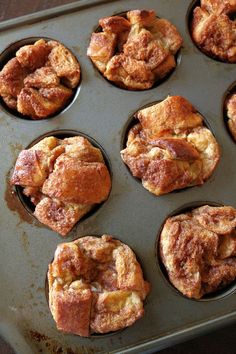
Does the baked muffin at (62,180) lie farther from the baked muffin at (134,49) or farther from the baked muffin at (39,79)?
the baked muffin at (134,49)

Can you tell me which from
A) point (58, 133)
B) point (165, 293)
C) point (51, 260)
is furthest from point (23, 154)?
point (165, 293)

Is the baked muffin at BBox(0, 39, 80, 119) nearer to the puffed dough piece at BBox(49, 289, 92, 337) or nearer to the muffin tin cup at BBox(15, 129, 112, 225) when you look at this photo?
the muffin tin cup at BBox(15, 129, 112, 225)

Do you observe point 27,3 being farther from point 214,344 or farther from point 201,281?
point 214,344

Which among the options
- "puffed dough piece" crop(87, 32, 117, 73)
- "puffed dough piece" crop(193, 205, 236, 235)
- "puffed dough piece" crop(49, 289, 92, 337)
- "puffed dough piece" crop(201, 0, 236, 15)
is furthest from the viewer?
"puffed dough piece" crop(201, 0, 236, 15)

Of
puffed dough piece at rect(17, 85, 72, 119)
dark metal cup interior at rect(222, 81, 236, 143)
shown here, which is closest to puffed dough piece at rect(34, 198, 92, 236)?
puffed dough piece at rect(17, 85, 72, 119)

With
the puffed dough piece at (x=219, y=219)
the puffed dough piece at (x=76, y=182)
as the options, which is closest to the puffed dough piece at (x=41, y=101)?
the puffed dough piece at (x=76, y=182)

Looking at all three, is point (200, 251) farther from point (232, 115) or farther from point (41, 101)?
point (41, 101)
